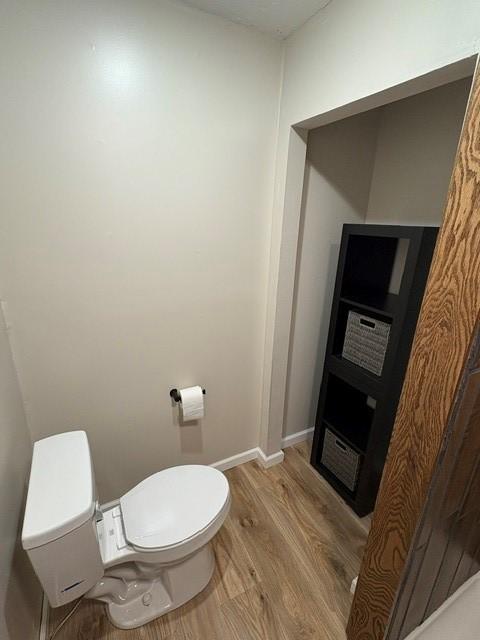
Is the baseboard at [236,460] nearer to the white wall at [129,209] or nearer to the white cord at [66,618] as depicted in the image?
the white wall at [129,209]

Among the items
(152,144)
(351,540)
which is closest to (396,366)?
(351,540)


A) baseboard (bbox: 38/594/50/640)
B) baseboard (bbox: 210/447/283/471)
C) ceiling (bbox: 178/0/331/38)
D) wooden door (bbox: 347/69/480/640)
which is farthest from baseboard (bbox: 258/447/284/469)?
ceiling (bbox: 178/0/331/38)

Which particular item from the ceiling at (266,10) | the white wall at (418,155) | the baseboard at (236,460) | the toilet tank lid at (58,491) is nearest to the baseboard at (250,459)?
the baseboard at (236,460)

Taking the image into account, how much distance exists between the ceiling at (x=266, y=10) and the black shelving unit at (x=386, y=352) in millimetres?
819

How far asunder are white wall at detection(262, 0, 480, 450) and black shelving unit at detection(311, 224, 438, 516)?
293 millimetres

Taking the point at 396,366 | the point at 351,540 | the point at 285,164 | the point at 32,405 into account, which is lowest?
the point at 351,540

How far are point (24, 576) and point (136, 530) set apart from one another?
14.7 inches

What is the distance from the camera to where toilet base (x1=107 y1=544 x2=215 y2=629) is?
44.4 inches

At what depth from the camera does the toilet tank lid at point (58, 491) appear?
2.65 feet

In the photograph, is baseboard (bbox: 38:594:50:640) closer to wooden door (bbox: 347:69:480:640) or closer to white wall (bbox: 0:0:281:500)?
white wall (bbox: 0:0:281:500)

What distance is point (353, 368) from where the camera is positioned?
148 centimetres

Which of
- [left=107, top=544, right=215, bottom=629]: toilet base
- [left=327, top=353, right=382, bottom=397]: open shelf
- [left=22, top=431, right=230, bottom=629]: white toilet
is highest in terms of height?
[left=327, top=353, right=382, bottom=397]: open shelf

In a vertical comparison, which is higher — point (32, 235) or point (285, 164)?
point (285, 164)

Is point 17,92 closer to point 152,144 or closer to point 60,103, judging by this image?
point 60,103
